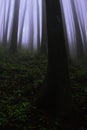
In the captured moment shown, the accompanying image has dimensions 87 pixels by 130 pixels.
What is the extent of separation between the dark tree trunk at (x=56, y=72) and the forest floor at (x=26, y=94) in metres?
0.38

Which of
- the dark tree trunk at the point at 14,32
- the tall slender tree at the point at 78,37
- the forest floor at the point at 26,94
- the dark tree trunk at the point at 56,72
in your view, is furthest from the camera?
the dark tree trunk at the point at 14,32

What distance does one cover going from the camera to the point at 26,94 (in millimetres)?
7059

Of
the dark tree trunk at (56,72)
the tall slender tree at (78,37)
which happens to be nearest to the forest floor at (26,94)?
the dark tree trunk at (56,72)

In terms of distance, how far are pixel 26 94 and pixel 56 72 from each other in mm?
1667

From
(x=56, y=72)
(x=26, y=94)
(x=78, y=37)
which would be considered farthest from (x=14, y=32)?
(x=56, y=72)

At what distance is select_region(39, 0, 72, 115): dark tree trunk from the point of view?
571cm

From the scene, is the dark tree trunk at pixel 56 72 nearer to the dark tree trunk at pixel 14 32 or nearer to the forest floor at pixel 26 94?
the forest floor at pixel 26 94

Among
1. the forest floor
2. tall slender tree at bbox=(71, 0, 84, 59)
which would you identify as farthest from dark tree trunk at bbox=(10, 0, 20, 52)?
tall slender tree at bbox=(71, 0, 84, 59)

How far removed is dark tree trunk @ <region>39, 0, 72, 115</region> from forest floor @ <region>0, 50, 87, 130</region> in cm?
38

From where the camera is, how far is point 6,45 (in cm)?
1655

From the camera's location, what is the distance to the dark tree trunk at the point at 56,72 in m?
5.71

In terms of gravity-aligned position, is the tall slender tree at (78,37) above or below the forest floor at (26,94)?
above

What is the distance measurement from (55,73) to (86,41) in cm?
1024

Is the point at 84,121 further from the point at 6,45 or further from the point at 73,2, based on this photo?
the point at 73,2
